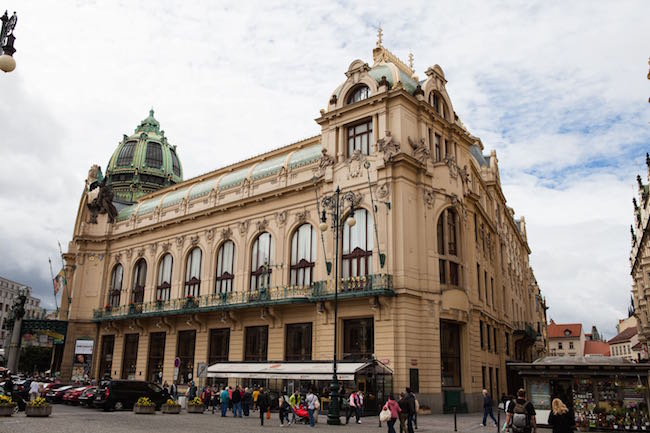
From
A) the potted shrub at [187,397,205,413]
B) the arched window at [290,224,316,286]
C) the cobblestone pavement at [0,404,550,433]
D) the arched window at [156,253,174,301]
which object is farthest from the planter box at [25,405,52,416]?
the arched window at [156,253,174,301]

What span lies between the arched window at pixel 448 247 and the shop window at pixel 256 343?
13540 millimetres

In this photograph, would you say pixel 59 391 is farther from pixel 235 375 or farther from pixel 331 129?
pixel 331 129

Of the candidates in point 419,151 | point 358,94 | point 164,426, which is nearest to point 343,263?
point 419,151

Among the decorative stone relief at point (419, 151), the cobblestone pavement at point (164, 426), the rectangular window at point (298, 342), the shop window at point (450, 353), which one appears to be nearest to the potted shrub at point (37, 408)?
the cobblestone pavement at point (164, 426)

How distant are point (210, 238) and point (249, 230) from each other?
4.97 meters

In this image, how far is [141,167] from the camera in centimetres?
7094

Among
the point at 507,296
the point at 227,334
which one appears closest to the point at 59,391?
the point at 227,334

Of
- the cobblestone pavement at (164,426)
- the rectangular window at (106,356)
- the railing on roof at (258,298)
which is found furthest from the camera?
the rectangular window at (106,356)

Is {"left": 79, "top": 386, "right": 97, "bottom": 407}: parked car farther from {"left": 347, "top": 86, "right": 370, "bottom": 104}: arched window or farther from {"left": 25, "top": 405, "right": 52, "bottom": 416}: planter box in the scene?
{"left": 347, "top": 86, "right": 370, "bottom": 104}: arched window

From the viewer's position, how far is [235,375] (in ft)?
116

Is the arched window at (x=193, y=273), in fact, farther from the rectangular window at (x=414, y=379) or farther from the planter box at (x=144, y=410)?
the rectangular window at (x=414, y=379)

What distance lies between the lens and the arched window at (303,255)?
3950 cm

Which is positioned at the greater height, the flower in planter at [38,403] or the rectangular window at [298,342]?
the rectangular window at [298,342]

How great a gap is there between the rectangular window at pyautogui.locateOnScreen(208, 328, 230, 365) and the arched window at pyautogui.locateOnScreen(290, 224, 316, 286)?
7.64 m
